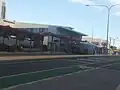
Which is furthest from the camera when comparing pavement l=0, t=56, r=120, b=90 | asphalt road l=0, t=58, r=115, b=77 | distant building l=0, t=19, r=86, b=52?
distant building l=0, t=19, r=86, b=52

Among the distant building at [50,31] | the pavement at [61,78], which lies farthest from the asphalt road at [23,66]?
the distant building at [50,31]

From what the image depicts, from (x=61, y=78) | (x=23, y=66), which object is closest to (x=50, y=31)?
(x=23, y=66)

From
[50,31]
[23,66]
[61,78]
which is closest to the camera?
[61,78]

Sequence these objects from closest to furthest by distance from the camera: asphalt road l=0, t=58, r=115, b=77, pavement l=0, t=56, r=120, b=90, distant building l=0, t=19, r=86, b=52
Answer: pavement l=0, t=56, r=120, b=90 → asphalt road l=0, t=58, r=115, b=77 → distant building l=0, t=19, r=86, b=52

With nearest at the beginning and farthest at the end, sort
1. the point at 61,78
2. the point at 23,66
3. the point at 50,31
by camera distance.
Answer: the point at 61,78
the point at 23,66
the point at 50,31

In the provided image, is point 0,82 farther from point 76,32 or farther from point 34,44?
point 76,32

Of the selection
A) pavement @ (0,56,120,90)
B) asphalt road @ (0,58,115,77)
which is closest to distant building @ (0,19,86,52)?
asphalt road @ (0,58,115,77)

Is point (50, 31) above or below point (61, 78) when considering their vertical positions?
above

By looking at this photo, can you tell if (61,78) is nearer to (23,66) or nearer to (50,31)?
(23,66)

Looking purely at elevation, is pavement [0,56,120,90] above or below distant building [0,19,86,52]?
below

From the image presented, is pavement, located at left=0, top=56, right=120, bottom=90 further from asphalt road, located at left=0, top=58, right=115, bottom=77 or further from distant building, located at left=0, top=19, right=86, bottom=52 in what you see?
distant building, located at left=0, top=19, right=86, bottom=52

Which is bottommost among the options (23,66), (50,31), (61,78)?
(61,78)

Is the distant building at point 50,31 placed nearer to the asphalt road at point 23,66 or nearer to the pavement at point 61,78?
the asphalt road at point 23,66

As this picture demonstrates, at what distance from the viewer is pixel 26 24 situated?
9950 centimetres
